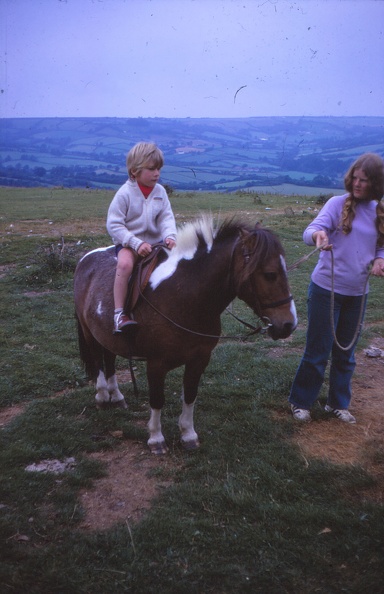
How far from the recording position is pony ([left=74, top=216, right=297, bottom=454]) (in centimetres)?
332

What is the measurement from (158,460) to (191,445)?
34cm

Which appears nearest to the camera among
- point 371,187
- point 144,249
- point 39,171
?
point 144,249

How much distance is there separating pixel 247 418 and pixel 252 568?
1.93 m

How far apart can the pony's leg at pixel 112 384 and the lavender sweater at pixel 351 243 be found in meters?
2.48

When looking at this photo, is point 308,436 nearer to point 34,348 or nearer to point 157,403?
point 157,403

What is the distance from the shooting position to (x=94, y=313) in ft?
14.3

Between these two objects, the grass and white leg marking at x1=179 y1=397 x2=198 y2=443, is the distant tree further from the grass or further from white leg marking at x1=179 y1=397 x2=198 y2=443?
white leg marking at x1=179 y1=397 x2=198 y2=443

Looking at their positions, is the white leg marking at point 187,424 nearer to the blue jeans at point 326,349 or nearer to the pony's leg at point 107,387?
the pony's leg at point 107,387

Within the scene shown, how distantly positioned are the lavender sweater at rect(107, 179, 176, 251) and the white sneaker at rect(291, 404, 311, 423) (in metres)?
2.31

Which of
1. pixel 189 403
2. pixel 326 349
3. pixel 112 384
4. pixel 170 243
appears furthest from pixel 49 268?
pixel 326 349

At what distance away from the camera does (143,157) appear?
3836 millimetres

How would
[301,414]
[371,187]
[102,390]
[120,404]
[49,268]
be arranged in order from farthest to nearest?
[49,268], [120,404], [102,390], [301,414], [371,187]

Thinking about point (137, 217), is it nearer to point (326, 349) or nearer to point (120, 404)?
point (120, 404)

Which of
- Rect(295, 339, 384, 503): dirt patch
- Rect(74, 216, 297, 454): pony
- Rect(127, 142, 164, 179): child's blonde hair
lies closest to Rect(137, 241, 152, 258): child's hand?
Rect(74, 216, 297, 454): pony
